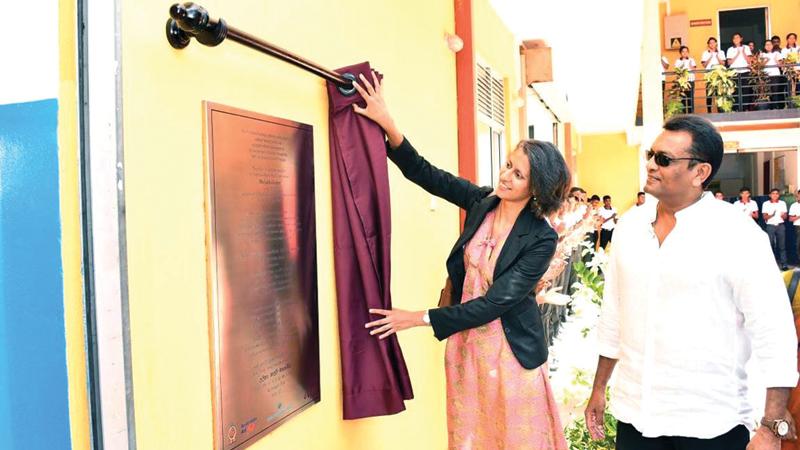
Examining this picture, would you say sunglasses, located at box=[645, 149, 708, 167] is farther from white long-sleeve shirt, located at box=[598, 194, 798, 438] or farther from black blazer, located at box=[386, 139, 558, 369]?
black blazer, located at box=[386, 139, 558, 369]

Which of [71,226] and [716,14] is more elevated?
[716,14]

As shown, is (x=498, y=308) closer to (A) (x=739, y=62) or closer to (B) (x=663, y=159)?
(B) (x=663, y=159)

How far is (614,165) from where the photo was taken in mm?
17469

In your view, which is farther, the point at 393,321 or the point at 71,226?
the point at 393,321

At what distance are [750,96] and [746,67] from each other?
0.68 m

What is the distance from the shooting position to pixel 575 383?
121 inches

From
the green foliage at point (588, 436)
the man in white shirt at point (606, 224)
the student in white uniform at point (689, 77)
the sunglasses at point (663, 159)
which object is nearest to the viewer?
the sunglasses at point (663, 159)

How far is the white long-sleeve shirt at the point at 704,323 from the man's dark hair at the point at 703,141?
11 centimetres

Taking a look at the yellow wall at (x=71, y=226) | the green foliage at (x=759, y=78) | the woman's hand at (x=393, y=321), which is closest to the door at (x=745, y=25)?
the green foliage at (x=759, y=78)

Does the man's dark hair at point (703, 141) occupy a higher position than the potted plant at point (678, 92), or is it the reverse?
the potted plant at point (678, 92)

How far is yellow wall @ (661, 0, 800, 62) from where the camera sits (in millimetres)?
15812

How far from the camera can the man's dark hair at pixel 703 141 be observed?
1.76 m

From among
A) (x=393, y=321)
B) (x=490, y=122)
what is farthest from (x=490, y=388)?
(x=490, y=122)

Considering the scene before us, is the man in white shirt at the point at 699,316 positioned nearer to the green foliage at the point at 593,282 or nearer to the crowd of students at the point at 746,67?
the green foliage at the point at 593,282
